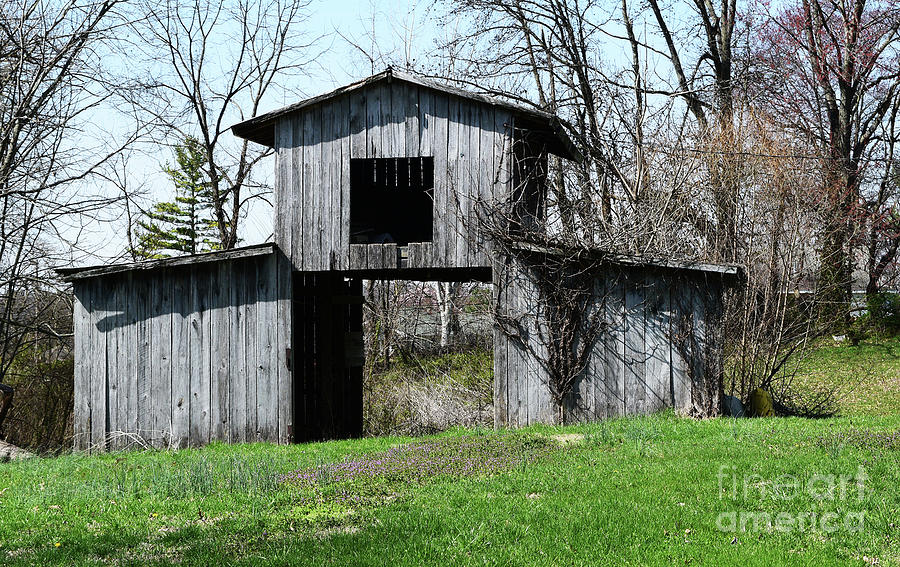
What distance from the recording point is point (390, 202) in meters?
17.1

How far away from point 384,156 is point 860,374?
52.0 feet

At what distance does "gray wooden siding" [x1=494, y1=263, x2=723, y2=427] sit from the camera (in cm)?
1265

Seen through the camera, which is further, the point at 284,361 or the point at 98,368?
the point at 98,368

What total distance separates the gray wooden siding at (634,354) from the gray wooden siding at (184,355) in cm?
394

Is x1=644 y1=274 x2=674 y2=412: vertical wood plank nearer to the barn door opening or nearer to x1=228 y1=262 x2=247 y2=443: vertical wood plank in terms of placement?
the barn door opening

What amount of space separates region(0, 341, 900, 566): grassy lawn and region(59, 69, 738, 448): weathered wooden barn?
172cm

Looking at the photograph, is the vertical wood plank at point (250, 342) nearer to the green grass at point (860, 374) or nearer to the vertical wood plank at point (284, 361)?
the vertical wood plank at point (284, 361)

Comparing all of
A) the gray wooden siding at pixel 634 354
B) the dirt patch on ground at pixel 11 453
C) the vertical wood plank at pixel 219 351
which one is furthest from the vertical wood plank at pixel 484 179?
the dirt patch on ground at pixel 11 453

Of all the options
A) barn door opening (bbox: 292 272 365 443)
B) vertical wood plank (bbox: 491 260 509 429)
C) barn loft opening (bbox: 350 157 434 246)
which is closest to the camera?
vertical wood plank (bbox: 491 260 509 429)

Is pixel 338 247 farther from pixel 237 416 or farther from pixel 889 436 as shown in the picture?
pixel 889 436

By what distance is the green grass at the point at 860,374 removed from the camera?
1817cm

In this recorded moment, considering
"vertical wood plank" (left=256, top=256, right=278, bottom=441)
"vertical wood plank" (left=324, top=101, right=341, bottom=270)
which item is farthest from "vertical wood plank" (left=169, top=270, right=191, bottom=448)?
"vertical wood plank" (left=324, top=101, right=341, bottom=270)

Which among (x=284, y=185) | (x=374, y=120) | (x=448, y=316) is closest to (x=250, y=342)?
(x=284, y=185)

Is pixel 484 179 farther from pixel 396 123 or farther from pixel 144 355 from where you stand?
pixel 144 355
